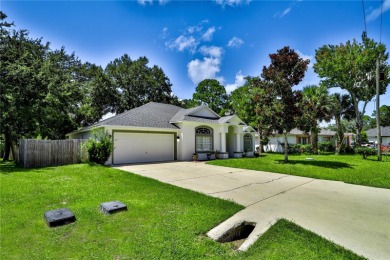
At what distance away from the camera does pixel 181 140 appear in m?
17.5

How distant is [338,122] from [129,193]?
30.6 m

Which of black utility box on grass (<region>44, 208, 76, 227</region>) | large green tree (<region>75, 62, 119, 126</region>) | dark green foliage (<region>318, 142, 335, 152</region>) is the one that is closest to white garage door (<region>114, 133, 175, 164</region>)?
black utility box on grass (<region>44, 208, 76, 227</region>)

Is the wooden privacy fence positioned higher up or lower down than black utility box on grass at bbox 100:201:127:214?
higher up

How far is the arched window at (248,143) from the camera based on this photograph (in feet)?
77.0

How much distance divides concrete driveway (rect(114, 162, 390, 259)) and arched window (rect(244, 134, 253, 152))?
1518 cm

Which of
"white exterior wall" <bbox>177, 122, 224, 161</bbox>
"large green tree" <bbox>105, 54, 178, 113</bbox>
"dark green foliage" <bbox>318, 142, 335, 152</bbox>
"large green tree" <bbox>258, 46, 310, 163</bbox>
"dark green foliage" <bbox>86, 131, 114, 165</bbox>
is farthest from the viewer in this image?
"large green tree" <bbox>105, 54, 178, 113</bbox>

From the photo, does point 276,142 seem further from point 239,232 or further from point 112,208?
point 112,208

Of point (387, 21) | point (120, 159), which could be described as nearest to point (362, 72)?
point (387, 21)

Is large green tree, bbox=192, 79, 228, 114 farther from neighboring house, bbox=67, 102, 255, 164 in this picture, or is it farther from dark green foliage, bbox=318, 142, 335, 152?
dark green foliage, bbox=318, 142, 335, 152

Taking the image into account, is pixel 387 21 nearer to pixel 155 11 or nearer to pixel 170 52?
pixel 155 11

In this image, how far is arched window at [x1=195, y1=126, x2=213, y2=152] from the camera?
18.6m

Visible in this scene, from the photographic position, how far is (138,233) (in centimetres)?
362

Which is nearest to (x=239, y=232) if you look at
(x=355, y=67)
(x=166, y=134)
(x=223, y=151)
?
(x=166, y=134)

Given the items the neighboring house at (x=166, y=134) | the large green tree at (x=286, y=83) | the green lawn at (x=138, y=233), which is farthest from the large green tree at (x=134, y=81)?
the green lawn at (x=138, y=233)
